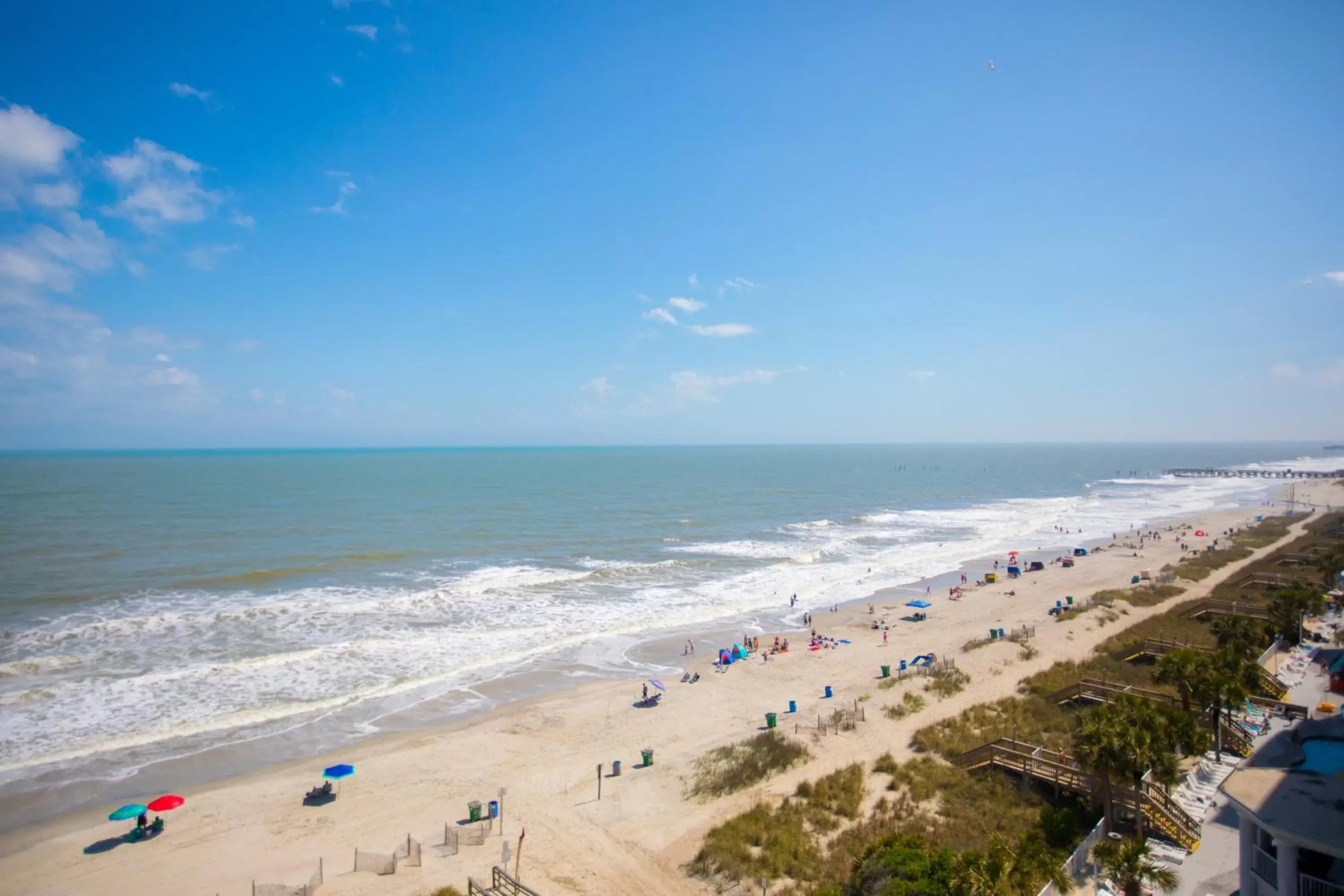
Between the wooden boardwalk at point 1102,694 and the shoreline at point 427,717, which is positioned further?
the wooden boardwalk at point 1102,694

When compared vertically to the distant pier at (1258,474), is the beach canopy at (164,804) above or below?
below

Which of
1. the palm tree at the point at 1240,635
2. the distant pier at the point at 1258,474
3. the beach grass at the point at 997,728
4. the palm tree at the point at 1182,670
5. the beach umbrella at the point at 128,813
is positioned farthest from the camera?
the distant pier at the point at 1258,474

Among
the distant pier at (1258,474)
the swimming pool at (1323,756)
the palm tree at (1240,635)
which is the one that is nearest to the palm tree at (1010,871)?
the swimming pool at (1323,756)

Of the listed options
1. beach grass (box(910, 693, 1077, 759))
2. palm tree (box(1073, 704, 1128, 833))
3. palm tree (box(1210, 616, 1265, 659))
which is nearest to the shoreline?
beach grass (box(910, 693, 1077, 759))

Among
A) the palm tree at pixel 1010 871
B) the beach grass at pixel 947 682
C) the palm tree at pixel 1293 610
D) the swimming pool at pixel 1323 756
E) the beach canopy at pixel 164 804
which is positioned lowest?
the beach canopy at pixel 164 804

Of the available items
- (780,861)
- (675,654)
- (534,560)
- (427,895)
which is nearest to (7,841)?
(427,895)

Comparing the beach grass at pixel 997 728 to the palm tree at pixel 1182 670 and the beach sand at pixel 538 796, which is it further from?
the palm tree at pixel 1182 670

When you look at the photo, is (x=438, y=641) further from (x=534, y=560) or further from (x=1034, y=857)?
(x=1034, y=857)
